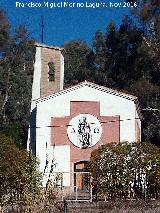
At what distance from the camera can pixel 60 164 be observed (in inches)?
1428

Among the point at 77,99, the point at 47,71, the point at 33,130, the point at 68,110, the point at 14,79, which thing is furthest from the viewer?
the point at 14,79

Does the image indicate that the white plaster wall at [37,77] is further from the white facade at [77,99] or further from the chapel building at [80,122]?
the white facade at [77,99]

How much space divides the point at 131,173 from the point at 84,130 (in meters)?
13.1

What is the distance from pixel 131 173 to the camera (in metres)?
23.4

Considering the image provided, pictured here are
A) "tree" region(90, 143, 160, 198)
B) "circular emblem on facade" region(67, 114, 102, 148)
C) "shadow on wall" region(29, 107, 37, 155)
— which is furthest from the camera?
"shadow on wall" region(29, 107, 37, 155)

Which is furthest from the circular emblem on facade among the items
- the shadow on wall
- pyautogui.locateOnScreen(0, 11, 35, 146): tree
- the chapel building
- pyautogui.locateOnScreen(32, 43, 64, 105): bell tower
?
pyautogui.locateOnScreen(0, 11, 35, 146): tree

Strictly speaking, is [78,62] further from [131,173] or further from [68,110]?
[131,173]

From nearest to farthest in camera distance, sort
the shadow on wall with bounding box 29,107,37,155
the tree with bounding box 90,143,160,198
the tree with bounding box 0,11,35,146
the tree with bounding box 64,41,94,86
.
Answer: the tree with bounding box 90,143,160,198 → the shadow on wall with bounding box 29,107,37,155 → the tree with bounding box 0,11,35,146 → the tree with bounding box 64,41,94,86

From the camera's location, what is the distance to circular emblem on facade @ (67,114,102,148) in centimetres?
3634

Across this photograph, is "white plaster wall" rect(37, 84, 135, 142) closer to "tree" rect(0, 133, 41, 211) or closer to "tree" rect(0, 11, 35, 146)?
"tree" rect(0, 11, 35, 146)

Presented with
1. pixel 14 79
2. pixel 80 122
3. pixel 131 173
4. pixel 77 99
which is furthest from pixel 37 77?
pixel 131 173

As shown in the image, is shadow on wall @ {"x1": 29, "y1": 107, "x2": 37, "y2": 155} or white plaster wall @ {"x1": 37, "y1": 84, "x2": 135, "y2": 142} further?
shadow on wall @ {"x1": 29, "y1": 107, "x2": 37, "y2": 155}

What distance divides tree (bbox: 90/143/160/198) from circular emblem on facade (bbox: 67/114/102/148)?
1211cm

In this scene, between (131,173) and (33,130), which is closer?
(131,173)
